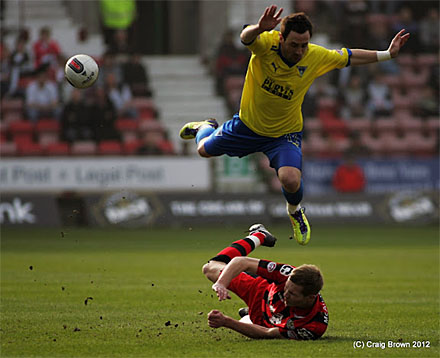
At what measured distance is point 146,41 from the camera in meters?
30.1

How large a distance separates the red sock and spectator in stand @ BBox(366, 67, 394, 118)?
18477 millimetres

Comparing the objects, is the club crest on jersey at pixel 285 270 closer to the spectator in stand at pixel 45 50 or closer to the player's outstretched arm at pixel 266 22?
the player's outstretched arm at pixel 266 22

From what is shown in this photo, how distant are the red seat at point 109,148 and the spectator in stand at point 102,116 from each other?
21 cm

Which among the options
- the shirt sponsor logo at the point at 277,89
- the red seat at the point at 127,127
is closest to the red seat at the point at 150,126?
the red seat at the point at 127,127

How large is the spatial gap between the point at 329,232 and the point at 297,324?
13.6 meters

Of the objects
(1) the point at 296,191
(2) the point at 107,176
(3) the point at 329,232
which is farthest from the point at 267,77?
(2) the point at 107,176

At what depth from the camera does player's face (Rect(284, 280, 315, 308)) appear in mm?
6887

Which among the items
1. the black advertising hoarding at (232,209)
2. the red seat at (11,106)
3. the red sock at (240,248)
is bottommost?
the black advertising hoarding at (232,209)

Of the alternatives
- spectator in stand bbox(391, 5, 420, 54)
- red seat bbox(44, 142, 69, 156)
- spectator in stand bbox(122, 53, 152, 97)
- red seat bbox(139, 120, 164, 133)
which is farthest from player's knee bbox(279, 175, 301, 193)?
spectator in stand bbox(391, 5, 420, 54)

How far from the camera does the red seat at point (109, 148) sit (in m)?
22.6

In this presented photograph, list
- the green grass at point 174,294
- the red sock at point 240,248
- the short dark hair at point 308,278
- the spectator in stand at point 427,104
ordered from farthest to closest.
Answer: the spectator in stand at point 427,104, the red sock at point 240,248, the green grass at point 174,294, the short dark hair at point 308,278

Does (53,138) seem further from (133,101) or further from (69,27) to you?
(69,27)

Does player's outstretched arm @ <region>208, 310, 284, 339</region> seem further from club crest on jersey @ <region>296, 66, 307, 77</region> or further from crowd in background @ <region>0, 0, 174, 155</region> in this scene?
crowd in background @ <region>0, 0, 174, 155</region>

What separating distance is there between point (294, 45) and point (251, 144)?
1.63 meters
